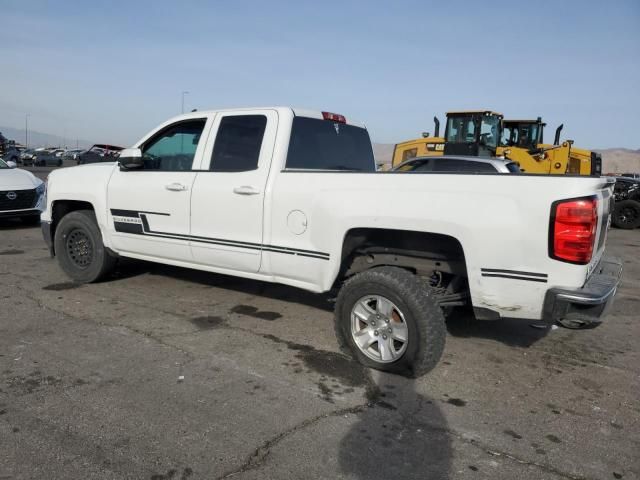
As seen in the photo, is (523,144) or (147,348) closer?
(147,348)

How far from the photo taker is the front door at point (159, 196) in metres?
4.90

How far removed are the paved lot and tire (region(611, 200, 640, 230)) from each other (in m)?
11.4

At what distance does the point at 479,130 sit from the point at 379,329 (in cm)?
1275

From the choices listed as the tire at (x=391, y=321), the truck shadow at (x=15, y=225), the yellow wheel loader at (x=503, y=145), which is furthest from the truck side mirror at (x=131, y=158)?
the yellow wheel loader at (x=503, y=145)

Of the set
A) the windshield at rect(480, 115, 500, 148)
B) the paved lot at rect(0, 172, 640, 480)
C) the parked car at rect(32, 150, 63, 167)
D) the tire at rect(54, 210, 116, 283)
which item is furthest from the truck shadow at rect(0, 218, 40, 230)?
the parked car at rect(32, 150, 63, 167)

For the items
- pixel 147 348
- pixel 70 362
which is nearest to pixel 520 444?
pixel 147 348

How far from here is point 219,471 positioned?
2535mm

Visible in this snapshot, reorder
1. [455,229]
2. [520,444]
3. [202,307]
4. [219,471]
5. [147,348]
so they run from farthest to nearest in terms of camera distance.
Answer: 1. [202,307]
2. [147,348]
3. [455,229]
4. [520,444]
5. [219,471]

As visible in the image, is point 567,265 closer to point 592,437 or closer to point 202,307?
point 592,437

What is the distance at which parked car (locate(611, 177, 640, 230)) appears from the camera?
14.7m

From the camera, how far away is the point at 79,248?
593cm

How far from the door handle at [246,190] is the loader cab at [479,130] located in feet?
37.7

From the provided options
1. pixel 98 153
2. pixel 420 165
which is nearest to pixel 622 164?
pixel 98 153

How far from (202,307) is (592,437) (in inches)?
140
